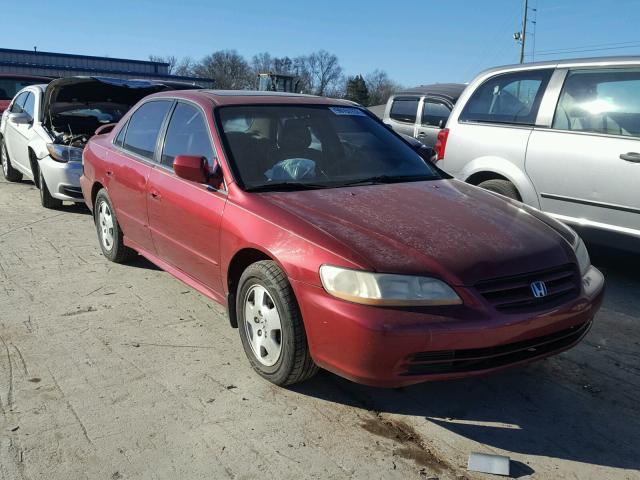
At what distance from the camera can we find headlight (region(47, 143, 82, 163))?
7.37 meters

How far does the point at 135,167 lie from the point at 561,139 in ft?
12.0

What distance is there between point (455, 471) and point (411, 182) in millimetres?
1943

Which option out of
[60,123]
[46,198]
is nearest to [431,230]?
[46,198]

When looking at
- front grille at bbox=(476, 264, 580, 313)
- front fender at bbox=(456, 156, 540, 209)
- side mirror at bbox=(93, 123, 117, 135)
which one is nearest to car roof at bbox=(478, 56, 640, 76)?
front fender at bbox=(456, 156, 540, 209)

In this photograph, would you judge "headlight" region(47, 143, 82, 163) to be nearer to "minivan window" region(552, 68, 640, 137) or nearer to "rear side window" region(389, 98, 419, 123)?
"minivan window" region(552, 68, 640, 137)

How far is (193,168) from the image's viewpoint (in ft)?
11.7

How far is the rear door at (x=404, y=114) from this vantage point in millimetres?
11711

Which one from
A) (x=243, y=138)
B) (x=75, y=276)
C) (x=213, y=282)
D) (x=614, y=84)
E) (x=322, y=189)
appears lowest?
(x=75, y=276)

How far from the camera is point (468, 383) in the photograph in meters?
3.32

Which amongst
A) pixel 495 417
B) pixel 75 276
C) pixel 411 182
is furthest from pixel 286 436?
pixel 75 276

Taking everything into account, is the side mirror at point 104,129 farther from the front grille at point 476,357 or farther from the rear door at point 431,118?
the rear door at point 431,118

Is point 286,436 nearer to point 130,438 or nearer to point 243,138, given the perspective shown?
point 130,438

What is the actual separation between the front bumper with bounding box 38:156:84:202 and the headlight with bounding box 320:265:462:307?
5.67 metres

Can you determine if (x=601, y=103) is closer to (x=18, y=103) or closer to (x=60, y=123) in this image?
(x=60, y=123)
